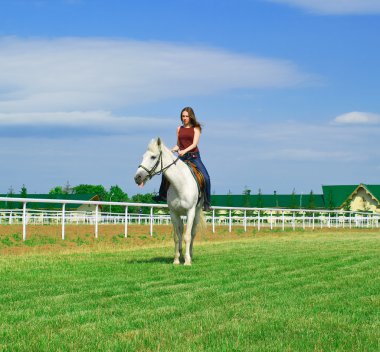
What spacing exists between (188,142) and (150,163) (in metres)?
Result: 1.04

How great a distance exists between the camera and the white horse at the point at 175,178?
1361 centimetres

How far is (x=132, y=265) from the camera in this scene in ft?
44.4

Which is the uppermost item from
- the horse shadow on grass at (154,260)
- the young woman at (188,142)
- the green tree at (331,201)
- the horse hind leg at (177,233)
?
the green tree at (331,201)

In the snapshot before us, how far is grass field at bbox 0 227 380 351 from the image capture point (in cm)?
612

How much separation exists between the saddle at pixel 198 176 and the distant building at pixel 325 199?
70.9 m

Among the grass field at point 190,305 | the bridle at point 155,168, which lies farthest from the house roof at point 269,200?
the grass field at point 190,305

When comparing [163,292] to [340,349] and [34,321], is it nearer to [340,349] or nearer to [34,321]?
[34,321]

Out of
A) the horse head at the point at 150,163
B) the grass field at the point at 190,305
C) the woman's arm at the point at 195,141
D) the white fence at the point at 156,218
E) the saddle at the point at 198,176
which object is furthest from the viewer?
the white fence at the point at 156,218

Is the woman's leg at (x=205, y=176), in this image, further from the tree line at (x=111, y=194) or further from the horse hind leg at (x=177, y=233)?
the tree line at (x=111, y=194)

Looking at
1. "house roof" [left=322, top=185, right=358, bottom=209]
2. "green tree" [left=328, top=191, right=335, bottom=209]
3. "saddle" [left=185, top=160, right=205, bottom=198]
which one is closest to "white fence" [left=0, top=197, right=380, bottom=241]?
"saddle" [left=185, top=160, right=205, bottom=198]

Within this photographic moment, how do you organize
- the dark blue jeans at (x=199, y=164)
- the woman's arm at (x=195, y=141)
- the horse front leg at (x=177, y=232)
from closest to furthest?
the woman's arm at (x=195, y=141) < the dark blue jeans at (x=199, y=164) < the horse front leg at (x=177, y=232)

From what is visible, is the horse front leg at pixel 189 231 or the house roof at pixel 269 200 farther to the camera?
the house roof at pixel 269 200

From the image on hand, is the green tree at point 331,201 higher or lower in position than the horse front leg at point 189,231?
higher

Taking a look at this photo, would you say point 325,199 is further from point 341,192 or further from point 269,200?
point 269,200
